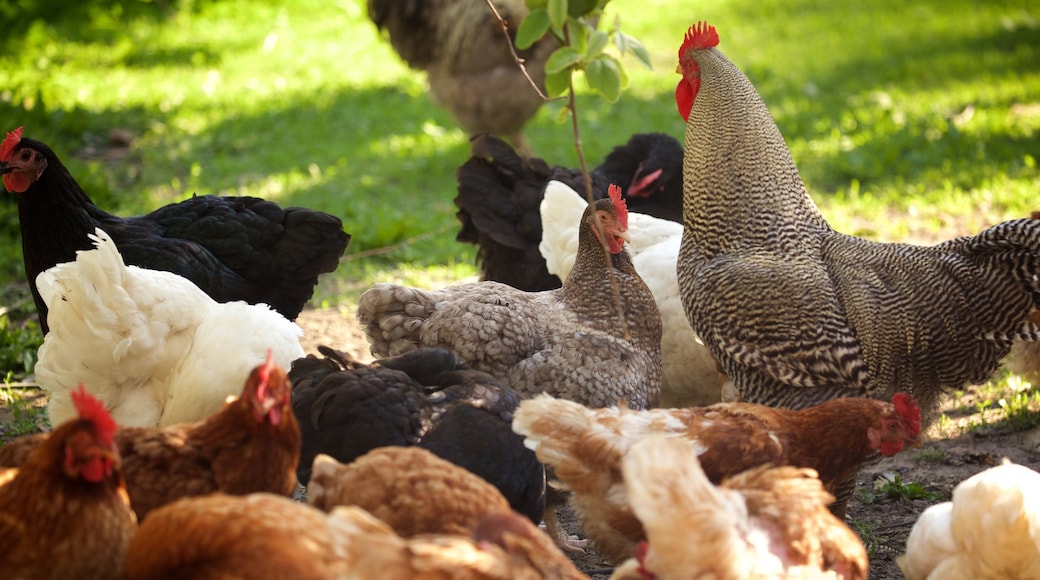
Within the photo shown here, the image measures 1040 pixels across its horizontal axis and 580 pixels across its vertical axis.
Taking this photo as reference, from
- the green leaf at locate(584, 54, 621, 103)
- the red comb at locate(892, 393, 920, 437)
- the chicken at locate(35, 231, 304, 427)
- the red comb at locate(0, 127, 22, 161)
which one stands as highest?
the green leaf at locate(584, 54, 621, 103)

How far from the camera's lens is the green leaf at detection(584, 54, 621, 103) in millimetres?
2701

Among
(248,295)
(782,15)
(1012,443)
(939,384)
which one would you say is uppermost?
(782,15)

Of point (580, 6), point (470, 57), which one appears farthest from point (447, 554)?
point (470, 57)

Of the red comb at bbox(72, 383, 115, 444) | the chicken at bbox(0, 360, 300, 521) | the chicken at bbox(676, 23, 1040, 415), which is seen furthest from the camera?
the chicken at bbox(676, 23, 1040, 415)

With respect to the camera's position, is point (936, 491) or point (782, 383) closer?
point (782, 383)

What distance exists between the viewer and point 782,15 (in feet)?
51.7

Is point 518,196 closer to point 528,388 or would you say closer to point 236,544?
point 528,388

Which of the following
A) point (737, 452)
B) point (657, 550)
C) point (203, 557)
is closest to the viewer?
point (203, 557)

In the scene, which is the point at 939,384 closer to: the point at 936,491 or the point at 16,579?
the point at 936,491

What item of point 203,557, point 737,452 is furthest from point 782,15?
point 203,557

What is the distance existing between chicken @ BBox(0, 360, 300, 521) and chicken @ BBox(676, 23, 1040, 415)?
2.00 metres

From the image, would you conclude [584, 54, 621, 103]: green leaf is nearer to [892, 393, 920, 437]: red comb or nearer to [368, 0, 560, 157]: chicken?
[892, 393, 920, 437]: red comb

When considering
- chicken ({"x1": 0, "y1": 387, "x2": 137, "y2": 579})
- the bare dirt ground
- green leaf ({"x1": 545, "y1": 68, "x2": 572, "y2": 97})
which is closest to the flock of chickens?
chicken ({"x1": 0, "y1": 387, "x2": 137, "y2": 579})

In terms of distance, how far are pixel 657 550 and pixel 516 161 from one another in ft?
11.9
